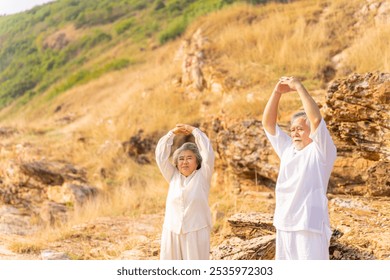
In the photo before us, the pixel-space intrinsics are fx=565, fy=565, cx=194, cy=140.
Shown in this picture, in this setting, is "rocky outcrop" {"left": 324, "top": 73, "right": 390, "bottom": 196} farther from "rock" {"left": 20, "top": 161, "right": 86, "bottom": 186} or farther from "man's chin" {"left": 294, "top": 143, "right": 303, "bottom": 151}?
"rock" {"left": 20, "top": 161, "right": 86, "bottom": 186}

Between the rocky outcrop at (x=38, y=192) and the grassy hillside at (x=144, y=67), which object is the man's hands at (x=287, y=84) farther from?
the rocky outcrop at (x=38, y=192)

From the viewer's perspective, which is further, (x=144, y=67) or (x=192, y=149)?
(x=144, y=67)

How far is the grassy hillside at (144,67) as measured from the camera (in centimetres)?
1014

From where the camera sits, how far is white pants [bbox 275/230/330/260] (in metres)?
4.19

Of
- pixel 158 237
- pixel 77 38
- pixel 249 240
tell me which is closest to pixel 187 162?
pixel 249 240

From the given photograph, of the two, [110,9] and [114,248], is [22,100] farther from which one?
[114,248]

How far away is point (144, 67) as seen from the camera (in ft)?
55.6

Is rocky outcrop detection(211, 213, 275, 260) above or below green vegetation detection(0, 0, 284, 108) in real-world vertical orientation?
below

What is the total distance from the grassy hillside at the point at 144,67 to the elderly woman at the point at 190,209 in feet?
8.32

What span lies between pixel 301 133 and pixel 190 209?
113 centimetres

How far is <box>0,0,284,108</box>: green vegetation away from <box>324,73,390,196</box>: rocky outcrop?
34.1ft

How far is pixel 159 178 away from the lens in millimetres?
10609

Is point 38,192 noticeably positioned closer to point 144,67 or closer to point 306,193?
point 306,193

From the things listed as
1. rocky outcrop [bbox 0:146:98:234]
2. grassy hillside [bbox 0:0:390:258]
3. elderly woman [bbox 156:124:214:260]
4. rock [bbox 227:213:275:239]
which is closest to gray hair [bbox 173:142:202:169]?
elderly woman [bbox 156:124:214:260]
